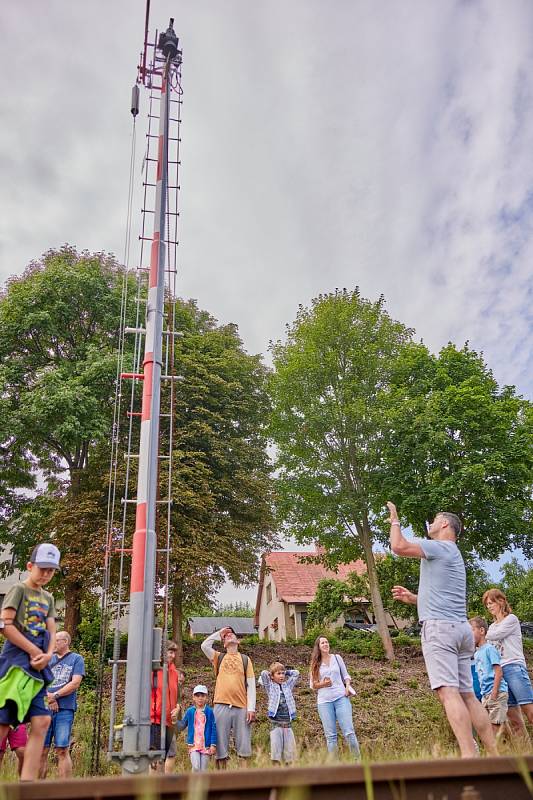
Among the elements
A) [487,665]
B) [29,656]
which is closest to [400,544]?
[29,656]

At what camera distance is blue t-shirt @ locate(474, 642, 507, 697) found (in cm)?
711

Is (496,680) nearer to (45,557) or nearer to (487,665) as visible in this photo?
(487,665)

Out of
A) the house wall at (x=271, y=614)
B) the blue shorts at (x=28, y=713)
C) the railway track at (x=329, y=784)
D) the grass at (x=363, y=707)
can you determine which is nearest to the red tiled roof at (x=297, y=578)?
the house wall at (x=271, y=614)

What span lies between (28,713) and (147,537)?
13.8ft

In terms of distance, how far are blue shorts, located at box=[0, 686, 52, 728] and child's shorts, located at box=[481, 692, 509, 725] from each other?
4728mm

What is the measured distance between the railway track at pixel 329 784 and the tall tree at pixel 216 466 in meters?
16.8

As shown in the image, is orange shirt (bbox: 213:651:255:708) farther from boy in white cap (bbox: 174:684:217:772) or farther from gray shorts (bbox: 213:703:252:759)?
boy in white cap (bbox: 174:684:217:772)

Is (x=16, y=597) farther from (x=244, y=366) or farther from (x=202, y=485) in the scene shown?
(x=244, y=366)

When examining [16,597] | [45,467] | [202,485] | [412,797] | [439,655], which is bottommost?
[412,797]

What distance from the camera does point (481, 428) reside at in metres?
22.0

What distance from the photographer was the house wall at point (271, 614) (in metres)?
39.5

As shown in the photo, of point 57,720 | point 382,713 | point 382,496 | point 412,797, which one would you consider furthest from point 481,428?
point 412,797

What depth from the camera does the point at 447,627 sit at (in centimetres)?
479

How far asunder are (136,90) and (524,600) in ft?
146
